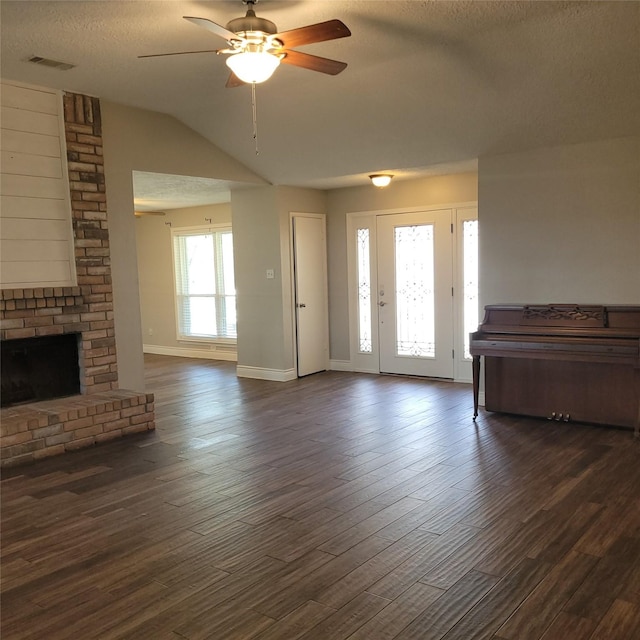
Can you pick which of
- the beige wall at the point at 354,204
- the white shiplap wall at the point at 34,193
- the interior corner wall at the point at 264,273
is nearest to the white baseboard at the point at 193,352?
the interior corner wall at the point at 264,273

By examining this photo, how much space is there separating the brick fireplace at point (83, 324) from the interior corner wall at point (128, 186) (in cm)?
9

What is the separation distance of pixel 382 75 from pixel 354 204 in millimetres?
3021

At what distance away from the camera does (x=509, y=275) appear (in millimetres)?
5328

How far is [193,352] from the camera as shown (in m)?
9.28

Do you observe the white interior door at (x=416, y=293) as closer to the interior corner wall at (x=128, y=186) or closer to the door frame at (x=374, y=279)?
the door frame at (x=374, y=279)

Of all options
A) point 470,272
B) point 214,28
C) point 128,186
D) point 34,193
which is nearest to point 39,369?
point 34,193

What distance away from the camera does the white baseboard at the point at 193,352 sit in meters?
8.83

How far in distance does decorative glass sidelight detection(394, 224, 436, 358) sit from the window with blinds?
2.66m

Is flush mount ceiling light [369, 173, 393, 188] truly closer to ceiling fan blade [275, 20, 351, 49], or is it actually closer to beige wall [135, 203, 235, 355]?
ceiling fan blade [275, 20, 351, 49]

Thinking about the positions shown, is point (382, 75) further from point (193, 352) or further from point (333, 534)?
point (193, 352)

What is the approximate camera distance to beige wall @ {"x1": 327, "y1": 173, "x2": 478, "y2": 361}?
259 inches

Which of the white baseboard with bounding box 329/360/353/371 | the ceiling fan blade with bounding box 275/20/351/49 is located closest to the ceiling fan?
the ceiling fan blade with bounding box 275/20/351/49

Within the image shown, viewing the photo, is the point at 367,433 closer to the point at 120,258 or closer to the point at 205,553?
the point at 205,553

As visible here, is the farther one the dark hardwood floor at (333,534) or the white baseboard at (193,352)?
the white baseboard at (193,352)
